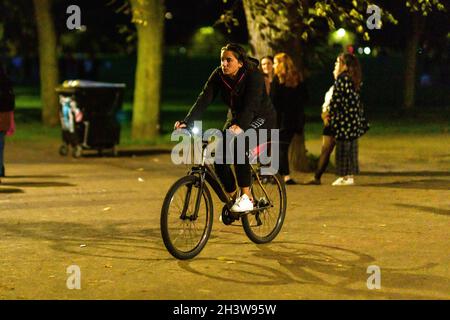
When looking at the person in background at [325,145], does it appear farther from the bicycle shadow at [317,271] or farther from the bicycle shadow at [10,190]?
the bicycle shadow at [317,271]

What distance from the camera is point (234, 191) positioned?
1031cm

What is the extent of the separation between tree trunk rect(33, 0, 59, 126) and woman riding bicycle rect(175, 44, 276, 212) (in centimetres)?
1995

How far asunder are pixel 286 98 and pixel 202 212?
5854 mm

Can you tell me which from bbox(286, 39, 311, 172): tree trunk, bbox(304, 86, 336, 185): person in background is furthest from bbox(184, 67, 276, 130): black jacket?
bbox(286, 39, 311, 172): tree trunk

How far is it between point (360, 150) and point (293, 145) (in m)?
4.24

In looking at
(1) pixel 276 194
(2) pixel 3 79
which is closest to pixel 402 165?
(2) pixel 3 79

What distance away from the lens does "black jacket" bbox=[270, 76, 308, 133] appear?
50.8 ft

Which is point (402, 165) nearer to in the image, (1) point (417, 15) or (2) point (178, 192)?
(2) point (178, 192)

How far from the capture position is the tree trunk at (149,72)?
78.8ft

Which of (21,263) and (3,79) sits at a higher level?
(3,79)

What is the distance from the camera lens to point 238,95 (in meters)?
10.1

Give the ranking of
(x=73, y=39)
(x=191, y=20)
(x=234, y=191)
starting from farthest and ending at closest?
(x=73, y=39)
(x=191, y=20)
(x=234, y=191)

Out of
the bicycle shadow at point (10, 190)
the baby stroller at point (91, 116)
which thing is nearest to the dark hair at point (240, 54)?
the bicycle shadow at point (10, 190)

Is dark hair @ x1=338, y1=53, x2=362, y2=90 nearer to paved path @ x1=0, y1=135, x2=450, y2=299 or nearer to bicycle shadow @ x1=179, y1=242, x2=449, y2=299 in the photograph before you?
paved path @ x1=0, y1=135, x2=450, y2=299
